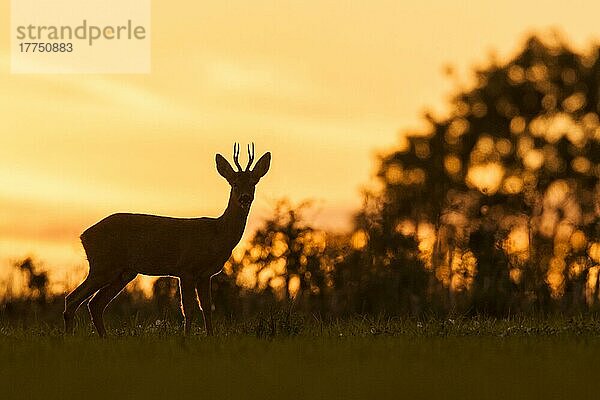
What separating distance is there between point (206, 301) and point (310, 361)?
510cm

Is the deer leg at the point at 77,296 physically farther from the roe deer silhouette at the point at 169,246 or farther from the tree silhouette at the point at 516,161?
the tree silhouette at the point at 516,161

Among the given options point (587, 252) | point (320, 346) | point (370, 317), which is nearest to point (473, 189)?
point (587, 252)

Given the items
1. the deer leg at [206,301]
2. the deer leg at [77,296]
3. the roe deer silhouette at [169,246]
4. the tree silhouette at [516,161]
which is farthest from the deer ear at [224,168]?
the tree silhouette at [516,161]

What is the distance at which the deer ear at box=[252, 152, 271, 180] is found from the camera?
18.2 meters

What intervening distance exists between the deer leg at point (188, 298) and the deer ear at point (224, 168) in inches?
59.8

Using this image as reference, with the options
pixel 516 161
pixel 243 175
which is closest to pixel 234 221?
pixel 243 175

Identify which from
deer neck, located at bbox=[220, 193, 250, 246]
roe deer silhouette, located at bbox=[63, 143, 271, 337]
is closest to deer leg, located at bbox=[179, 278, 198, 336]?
roe deer silhouette, located at bbox=[63, 143, 271, 337]

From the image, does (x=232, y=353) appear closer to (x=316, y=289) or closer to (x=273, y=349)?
(x=273, y=349)

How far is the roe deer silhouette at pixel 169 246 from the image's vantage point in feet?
59.2

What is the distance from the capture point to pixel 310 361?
42.5ft

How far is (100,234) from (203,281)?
62.5 inches

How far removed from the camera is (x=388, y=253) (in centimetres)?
2719

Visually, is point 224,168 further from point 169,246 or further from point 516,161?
point 516,161

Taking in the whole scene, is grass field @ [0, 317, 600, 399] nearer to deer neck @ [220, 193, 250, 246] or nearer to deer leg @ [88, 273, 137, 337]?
deer leg @ [88, 273, 137, 337]
